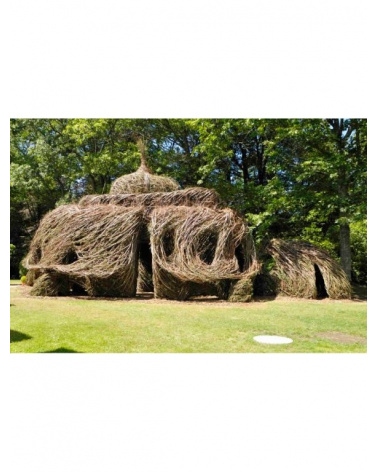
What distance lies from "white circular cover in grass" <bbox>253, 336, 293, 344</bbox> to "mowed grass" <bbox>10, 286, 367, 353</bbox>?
0.33 ft

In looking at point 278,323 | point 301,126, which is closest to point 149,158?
point 301,126

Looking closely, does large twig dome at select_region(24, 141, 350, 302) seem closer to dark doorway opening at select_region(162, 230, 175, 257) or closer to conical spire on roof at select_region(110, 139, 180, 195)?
dark doorway opening at select_region(162, 230, 175, 257)

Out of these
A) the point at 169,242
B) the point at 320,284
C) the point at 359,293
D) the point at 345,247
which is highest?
the point at 169,242

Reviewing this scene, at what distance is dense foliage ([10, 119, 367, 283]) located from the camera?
9773mm

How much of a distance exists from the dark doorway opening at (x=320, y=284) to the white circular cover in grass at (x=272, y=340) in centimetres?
444

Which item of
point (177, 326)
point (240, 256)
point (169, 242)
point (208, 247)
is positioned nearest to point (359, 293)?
point (240, 256)

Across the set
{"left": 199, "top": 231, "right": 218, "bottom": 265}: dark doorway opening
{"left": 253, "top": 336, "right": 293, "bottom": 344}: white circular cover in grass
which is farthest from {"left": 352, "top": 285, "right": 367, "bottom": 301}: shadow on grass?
{"left": 253, "top": 336, "right": 293, "bottom": 344}: white circular cover in grass

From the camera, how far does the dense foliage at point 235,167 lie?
9773 millimetres

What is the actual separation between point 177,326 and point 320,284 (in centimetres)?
492

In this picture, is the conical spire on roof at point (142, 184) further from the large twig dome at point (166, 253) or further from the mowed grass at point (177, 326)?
the mowed grass at point (177, 326)

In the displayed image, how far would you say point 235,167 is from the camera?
14219 mm

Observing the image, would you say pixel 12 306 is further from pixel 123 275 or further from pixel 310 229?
pixel 310 229

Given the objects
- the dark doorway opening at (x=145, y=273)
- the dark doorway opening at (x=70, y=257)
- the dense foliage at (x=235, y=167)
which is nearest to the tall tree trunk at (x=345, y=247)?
the dense foliage at (x=235, y=167)

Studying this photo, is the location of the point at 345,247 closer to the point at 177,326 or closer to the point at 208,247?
the point at 208,247
